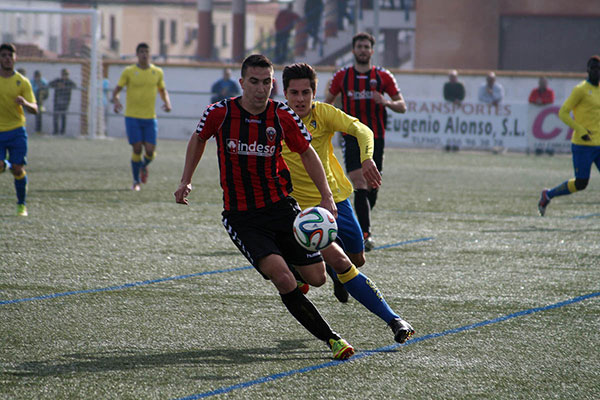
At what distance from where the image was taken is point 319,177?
5.44 metres

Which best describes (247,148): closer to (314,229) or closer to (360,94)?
(314,229)

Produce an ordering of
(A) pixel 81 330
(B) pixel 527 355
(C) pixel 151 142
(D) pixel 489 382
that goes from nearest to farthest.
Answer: (D) pixel 489 382 < (B) pixel 527 355 < (A) pixel 81 330 < (C) pixel 151 142

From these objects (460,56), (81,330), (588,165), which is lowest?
(81,330)

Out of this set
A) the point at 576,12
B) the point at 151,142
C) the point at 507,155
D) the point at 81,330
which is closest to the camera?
the point at 81,330

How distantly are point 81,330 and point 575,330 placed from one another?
3.01 m

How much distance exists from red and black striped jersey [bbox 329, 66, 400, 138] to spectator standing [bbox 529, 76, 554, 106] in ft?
45.5

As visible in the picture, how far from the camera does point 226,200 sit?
5535 millimetres

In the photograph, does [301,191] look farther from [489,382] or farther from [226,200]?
[489,382]

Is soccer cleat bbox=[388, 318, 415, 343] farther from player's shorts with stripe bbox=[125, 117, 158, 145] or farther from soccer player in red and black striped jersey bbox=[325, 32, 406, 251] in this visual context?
player's shorts with stripe bbox=[125, 117, 158, 145]

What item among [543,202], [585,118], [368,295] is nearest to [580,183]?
[543,202]

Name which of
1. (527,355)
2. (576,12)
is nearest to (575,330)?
(527,355)

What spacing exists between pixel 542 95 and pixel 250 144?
18.5 metres

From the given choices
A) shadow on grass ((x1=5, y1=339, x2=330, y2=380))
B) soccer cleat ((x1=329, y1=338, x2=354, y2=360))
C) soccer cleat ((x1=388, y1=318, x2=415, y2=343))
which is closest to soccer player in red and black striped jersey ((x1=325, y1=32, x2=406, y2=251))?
soccer cleat ((x1=388, y1=318, x2=415, y2=343))

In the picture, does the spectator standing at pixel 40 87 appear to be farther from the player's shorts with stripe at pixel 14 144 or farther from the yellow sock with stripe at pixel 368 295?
the yellow sock with stripe at pixel 368 295
